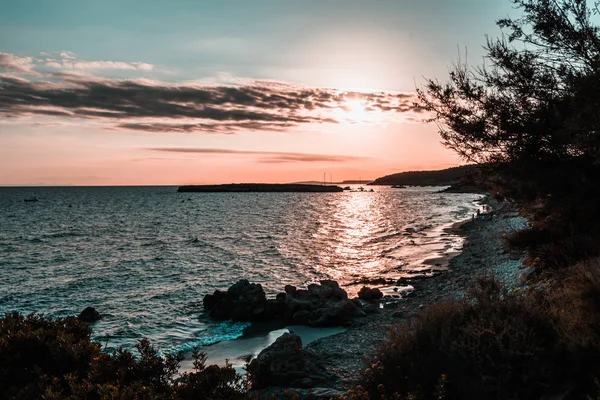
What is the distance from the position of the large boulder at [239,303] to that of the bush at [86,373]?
12265 mm

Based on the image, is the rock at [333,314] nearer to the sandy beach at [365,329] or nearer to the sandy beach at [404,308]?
the sandy beach at [365,329]

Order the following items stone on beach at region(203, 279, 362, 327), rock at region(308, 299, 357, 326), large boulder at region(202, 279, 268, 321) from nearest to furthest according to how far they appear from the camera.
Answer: rock at region(308, 299, 357, 326), stone on beach at region(203, 279, 362, 327), large boulder at region(202, 279, 268, 321)

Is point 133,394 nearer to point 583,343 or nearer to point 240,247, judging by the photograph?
point 583,343

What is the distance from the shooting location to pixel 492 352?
6.92 m

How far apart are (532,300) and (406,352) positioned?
8.32 feet

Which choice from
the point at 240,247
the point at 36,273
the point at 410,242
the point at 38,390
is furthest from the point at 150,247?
the point at 38,390

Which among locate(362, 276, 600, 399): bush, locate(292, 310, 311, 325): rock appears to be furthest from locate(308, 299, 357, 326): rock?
locate(362, 276, 600, 399): bush

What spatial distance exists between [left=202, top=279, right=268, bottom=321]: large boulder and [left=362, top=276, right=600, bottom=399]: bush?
1276 cm

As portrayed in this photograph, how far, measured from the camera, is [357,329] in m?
17.5

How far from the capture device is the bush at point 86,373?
602cm

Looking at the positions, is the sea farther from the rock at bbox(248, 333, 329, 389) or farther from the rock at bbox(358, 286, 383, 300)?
the rock at bbox(248, 333, 329, 389)

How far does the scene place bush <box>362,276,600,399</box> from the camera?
21.7ft

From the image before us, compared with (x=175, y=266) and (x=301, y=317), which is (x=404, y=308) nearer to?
(x=301, y=317)

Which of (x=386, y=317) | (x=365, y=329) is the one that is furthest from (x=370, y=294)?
(x=365, y=329)
